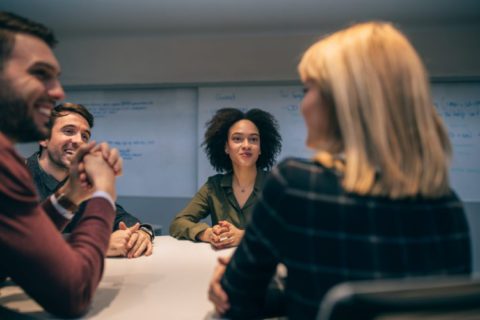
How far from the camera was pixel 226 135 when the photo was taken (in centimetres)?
252

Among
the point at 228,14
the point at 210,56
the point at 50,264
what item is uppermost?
the point at 228,14

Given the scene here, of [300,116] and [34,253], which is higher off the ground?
[300,116]

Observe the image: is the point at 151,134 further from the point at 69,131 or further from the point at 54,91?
the point at 54,91

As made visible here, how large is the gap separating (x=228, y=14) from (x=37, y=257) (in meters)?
2.44

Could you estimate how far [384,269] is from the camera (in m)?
0.59

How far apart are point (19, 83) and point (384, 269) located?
32.5 inches

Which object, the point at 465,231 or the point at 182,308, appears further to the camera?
the point at 182,308

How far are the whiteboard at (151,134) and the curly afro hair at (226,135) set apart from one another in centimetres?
85

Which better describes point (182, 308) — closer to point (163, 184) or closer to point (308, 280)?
point (308, 280)

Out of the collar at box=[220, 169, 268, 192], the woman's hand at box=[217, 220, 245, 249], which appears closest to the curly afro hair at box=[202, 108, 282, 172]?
the collar at box=[220, 169, 268, 192]

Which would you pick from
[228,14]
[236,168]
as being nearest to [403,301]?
[236,168]

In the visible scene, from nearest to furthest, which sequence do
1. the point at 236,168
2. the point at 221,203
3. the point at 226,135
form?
1. the point at 221,203
2. the point at 236,168
3. the point at 226,135

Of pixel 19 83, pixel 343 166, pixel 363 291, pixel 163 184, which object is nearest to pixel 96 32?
pixel 163 184

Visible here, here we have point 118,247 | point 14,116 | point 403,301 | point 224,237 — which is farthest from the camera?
point 224,237
